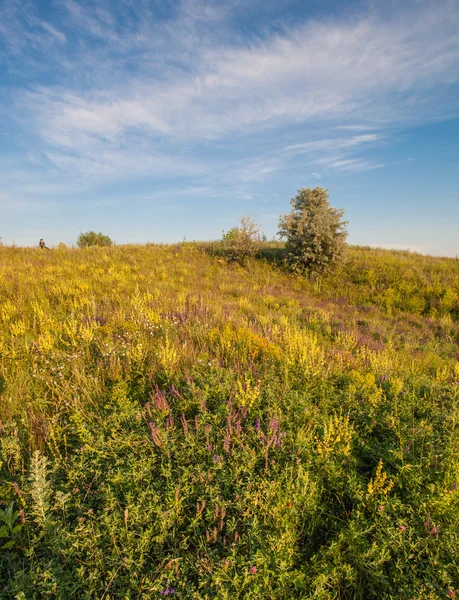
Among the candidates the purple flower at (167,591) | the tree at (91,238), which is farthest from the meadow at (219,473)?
the tree at (91,238)

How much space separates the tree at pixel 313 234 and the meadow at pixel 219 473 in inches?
468

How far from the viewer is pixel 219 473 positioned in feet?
8.69

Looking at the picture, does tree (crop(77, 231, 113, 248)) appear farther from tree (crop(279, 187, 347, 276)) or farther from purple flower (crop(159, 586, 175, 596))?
purple flower (crop(159, 586, 175, 596))

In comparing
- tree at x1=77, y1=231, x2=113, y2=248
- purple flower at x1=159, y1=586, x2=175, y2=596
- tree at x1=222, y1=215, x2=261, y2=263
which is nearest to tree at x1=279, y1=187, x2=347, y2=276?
tree at x1=222, y1=215, x2=261, y2=263

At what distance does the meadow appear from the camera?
2025 mm

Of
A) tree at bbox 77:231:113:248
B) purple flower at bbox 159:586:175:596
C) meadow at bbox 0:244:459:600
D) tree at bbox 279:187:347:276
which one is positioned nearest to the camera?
purple flower at bbox 159:586:175:596

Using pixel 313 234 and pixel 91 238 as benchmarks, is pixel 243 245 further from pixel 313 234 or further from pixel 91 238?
pixel 91 238

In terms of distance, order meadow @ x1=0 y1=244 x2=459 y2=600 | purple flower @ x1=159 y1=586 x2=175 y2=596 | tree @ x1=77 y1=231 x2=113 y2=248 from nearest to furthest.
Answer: purple flower @ x1=159 y1=586 x2=175 y2=596, meadow @ x1=0 y1=244 x2=459 y2=600, tree @ x1=77 y1=231 x2=113 y2=248

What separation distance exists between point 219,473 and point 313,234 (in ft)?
51.9

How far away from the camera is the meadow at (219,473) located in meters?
2.03

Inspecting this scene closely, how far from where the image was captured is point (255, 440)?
2982 mm

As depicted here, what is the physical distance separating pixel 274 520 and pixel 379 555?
769mm

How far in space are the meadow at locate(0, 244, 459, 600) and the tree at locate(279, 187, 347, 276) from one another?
1188 cm

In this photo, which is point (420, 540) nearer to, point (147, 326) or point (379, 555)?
point (379, 555)
